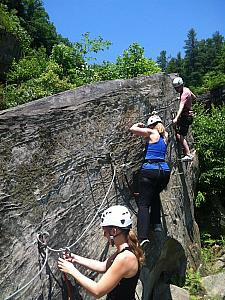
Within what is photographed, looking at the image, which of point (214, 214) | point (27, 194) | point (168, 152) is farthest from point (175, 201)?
point (214, 214)

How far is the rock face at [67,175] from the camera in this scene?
4.96m

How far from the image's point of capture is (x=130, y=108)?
7.73m

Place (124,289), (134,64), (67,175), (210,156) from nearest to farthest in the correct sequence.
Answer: (124,289) → (67,175) → (210,156) → (134,64)

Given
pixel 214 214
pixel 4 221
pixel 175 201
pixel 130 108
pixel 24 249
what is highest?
pixel 130 108

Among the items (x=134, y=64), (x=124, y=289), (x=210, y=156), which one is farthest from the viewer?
(x=134, y=64)

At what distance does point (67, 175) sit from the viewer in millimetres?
5879

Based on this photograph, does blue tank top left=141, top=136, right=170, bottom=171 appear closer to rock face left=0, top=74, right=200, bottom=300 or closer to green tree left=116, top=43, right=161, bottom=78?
rock face left=0, top=74, right=200, bottom=300

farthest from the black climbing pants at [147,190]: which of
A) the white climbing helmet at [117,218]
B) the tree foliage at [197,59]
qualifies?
the tree foliage at [197,59]

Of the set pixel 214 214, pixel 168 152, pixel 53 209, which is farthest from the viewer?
pixel 214 214

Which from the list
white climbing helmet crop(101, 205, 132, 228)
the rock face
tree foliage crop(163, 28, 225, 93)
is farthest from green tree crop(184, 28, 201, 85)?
white climbing helmet crop(101, 205, 132, 228)

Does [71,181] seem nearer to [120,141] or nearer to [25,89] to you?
[120,141]

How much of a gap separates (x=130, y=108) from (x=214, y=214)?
29.2ft

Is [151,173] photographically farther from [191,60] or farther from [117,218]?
[191,60]

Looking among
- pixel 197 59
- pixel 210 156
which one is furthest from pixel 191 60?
pixel 210 156
